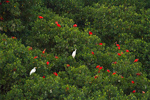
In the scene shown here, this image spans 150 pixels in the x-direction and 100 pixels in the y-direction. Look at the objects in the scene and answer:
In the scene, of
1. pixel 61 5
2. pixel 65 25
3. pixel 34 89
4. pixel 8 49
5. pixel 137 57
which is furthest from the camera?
pixel 61 5

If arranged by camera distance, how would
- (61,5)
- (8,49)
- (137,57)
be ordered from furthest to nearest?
(61,5) → (137,57) → (8,49)

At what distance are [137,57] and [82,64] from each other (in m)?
2.31

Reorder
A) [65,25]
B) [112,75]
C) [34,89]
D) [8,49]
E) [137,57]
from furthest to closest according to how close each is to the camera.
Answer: [137,57] → [65,25] → [112,75] → [8,49] → [34,89]

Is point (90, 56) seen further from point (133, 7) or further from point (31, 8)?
point (133, 7)

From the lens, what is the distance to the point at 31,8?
761 centimetres

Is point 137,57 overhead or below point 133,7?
below

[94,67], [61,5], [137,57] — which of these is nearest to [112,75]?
[94,67]

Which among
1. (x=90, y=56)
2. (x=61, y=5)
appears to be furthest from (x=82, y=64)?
(x=61, y=5)

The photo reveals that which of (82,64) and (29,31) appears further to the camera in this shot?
(29,31)

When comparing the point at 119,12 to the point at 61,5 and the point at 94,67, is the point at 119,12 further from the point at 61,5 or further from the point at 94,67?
the point at 94,67

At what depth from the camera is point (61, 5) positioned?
9.22 metres

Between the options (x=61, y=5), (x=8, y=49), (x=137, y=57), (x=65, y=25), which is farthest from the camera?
(x=61, y=5)

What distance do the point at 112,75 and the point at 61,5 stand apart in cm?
395

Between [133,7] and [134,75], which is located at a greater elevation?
[133,7]
